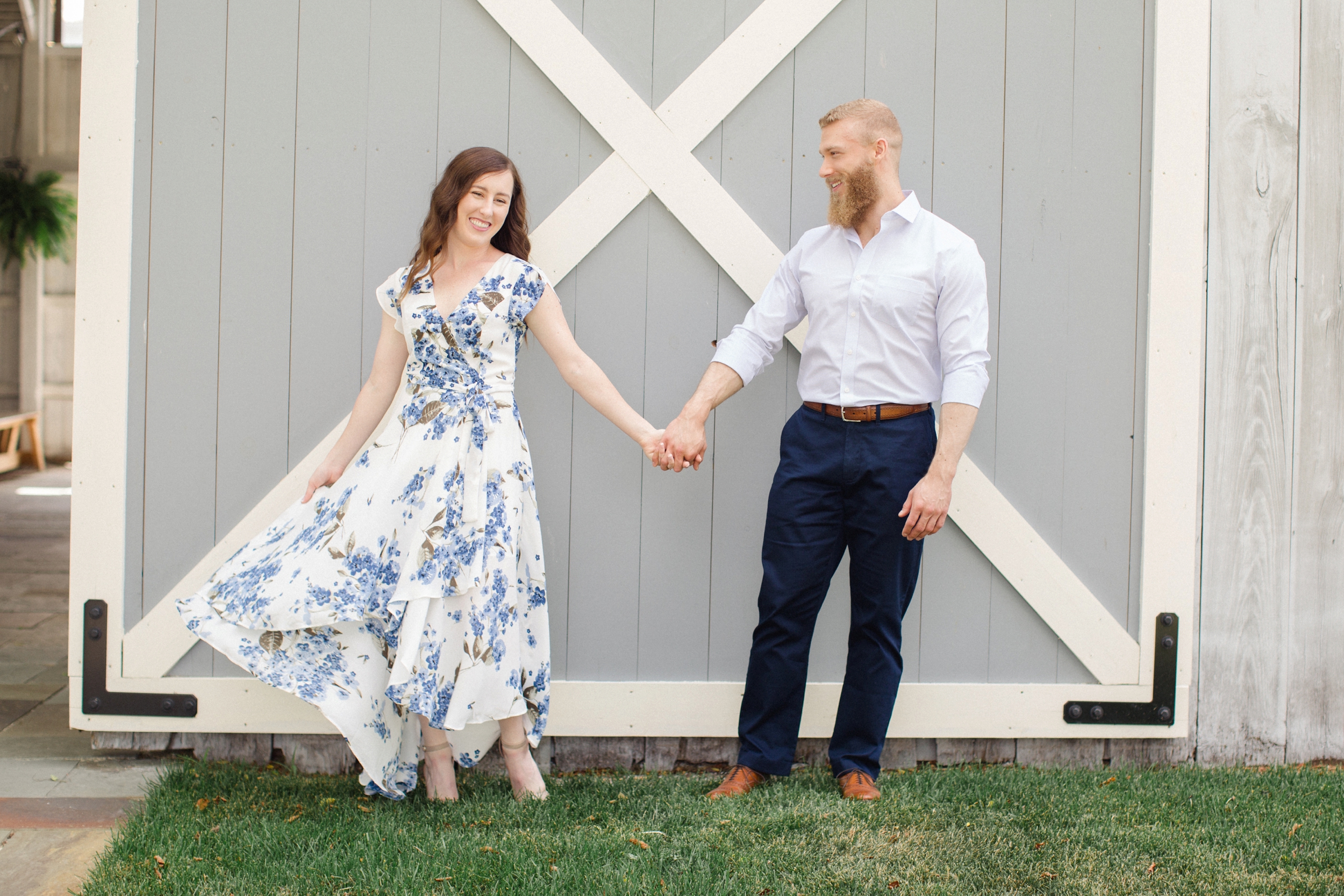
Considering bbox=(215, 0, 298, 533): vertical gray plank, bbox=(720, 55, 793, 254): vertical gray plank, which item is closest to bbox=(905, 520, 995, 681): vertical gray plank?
bbox=(720, 55, 793, 254): vertical gray plank

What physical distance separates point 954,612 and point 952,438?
750 mm

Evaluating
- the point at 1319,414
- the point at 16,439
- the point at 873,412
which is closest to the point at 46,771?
the point at 873,412

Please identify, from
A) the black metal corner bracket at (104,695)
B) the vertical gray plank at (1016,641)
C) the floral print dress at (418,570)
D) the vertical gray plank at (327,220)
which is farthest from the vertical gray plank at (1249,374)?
the black metal corner bracket at (104,695)

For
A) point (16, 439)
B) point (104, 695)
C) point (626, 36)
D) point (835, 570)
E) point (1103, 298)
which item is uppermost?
point (626, 36)

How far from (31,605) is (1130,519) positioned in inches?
190

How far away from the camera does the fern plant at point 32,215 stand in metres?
10.7

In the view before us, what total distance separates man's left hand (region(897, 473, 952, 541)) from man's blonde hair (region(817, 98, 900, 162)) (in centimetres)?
→ 87

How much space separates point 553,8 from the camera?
9.03 feet

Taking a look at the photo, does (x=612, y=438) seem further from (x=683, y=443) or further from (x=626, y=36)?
(x=626, y=36)

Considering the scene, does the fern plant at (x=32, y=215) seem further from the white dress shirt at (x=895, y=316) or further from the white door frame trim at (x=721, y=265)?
the white dress shirt at (x=895, y=316)

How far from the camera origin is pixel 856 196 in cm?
249

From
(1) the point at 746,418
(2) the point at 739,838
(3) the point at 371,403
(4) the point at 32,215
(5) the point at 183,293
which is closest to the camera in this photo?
(2) the point at 739,838

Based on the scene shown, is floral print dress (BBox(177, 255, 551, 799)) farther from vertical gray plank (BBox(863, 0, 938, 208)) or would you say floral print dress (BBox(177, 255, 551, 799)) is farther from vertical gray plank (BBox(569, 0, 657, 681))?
vertical gray plank (BBox(863, 0, 938, 208))

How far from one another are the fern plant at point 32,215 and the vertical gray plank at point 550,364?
1027 centimetres
